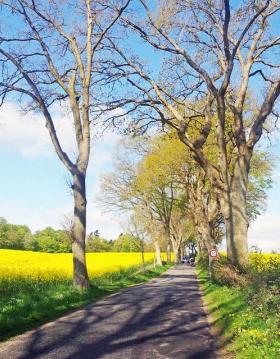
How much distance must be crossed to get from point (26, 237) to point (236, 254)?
303 ft

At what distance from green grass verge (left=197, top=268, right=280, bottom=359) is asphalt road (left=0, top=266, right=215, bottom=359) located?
1.29ft

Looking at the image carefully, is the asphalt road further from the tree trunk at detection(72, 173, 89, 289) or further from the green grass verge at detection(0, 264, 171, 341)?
the tree trunk at detection(72, 173, 89, 289)

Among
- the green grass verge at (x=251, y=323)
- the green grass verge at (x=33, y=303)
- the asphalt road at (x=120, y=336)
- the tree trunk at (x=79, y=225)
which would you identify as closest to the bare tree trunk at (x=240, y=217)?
the asphalt road at (x=120, y=336)

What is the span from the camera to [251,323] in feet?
27.9

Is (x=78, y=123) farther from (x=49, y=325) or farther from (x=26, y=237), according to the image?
(x=26, y=237)

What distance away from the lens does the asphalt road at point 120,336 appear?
7.50 m

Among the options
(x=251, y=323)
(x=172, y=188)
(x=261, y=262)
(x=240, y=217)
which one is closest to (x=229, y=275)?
(x=261, y=262)

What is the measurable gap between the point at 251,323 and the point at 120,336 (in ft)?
7.89

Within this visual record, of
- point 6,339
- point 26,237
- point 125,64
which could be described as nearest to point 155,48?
point 125,64

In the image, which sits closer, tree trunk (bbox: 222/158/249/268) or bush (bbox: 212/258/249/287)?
bush (bbox: 212/258/249/287)

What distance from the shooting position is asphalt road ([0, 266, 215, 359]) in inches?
295

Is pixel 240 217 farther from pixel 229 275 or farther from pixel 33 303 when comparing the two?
pixel 33 303

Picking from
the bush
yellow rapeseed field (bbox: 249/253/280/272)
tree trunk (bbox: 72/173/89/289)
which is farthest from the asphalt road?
tree trunk (bbox: 72/173/89/289)

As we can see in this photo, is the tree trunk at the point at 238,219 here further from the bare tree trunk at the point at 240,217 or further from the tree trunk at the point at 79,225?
the tree trunk at the point at 79,225
